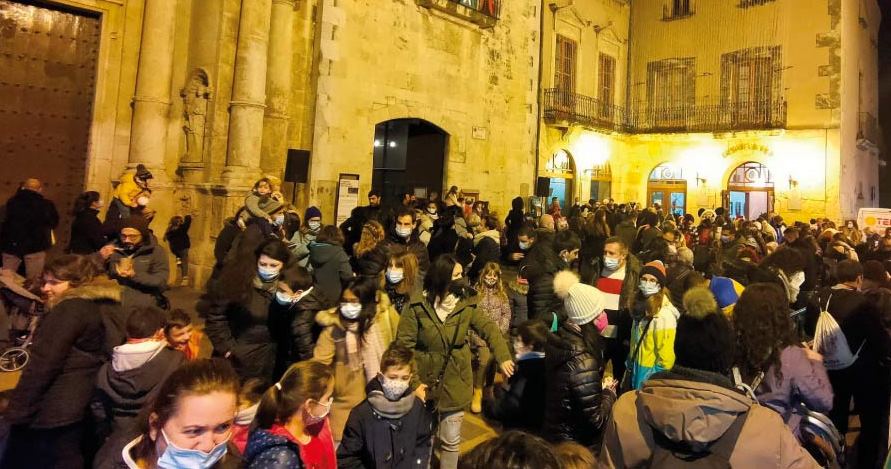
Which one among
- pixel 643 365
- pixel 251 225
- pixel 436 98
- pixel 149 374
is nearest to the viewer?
pixel 149 374

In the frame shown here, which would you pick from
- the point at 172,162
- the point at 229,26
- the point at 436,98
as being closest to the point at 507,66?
the point at 436,98

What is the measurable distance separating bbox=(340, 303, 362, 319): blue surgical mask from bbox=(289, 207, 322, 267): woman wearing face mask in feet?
9.82

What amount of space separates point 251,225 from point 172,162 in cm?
477

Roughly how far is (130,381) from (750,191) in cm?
2210

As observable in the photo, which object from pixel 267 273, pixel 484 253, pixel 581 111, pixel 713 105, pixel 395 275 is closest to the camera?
pixel 267 273

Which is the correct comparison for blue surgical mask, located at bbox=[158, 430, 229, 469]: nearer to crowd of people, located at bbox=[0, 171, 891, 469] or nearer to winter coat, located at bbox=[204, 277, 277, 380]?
crowd of people, located at bbox=[0, 171, 891, 469]

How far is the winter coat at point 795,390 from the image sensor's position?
3.03m

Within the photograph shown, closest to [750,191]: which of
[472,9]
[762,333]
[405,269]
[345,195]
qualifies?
[472,9]

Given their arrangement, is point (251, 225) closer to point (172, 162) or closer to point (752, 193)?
point (172, 162)

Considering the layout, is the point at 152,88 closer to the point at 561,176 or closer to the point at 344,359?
the point at 344,359

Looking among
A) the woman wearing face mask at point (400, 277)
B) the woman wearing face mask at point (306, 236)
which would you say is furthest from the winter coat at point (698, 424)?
the woman wearing face mask at point (306, 236)

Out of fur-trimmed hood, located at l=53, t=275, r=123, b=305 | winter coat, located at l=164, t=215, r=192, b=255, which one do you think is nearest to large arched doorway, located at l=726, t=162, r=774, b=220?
winter coat, located at l=164, t=215, r=192, b=255

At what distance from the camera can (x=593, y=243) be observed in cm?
898

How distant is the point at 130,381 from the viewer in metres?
2.88
